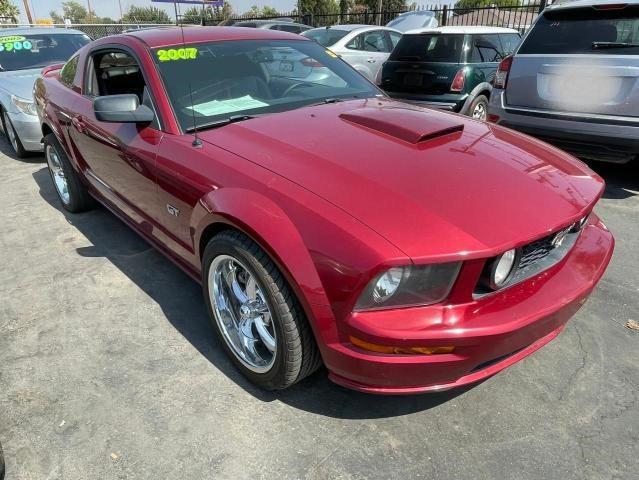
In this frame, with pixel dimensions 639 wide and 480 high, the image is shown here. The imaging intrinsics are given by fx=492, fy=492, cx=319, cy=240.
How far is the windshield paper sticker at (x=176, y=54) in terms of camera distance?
2871mm

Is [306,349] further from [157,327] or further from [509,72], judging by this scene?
[509,72]

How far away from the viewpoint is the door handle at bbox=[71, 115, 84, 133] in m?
3.62

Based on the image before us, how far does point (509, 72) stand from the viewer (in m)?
4.91

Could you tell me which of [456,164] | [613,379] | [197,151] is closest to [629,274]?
[613,379]

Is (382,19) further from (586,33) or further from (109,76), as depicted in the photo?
(109,76)

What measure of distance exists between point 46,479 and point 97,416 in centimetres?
33

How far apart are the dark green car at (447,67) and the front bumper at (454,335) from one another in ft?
16.8

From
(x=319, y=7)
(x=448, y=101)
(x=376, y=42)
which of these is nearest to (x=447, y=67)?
(x=448, y=101)

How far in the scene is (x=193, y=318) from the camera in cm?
293

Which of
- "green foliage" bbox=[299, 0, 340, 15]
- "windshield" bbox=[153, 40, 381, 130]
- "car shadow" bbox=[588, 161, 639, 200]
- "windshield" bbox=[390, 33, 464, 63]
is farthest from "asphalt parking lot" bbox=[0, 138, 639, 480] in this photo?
"green foliage" bbox=[299, 0, 340, 15]

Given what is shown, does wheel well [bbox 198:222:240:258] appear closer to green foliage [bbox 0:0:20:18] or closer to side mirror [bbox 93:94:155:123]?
side mirror [bbox 93:94:155:123]

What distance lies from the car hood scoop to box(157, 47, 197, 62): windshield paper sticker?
1.00m

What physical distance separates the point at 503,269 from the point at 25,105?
19.9 feet

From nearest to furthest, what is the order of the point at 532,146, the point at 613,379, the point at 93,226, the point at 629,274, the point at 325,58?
the point at 613,379 < the point at 532,146 < the point at 629,274 < the point at 325,58 < the point at 93,226
